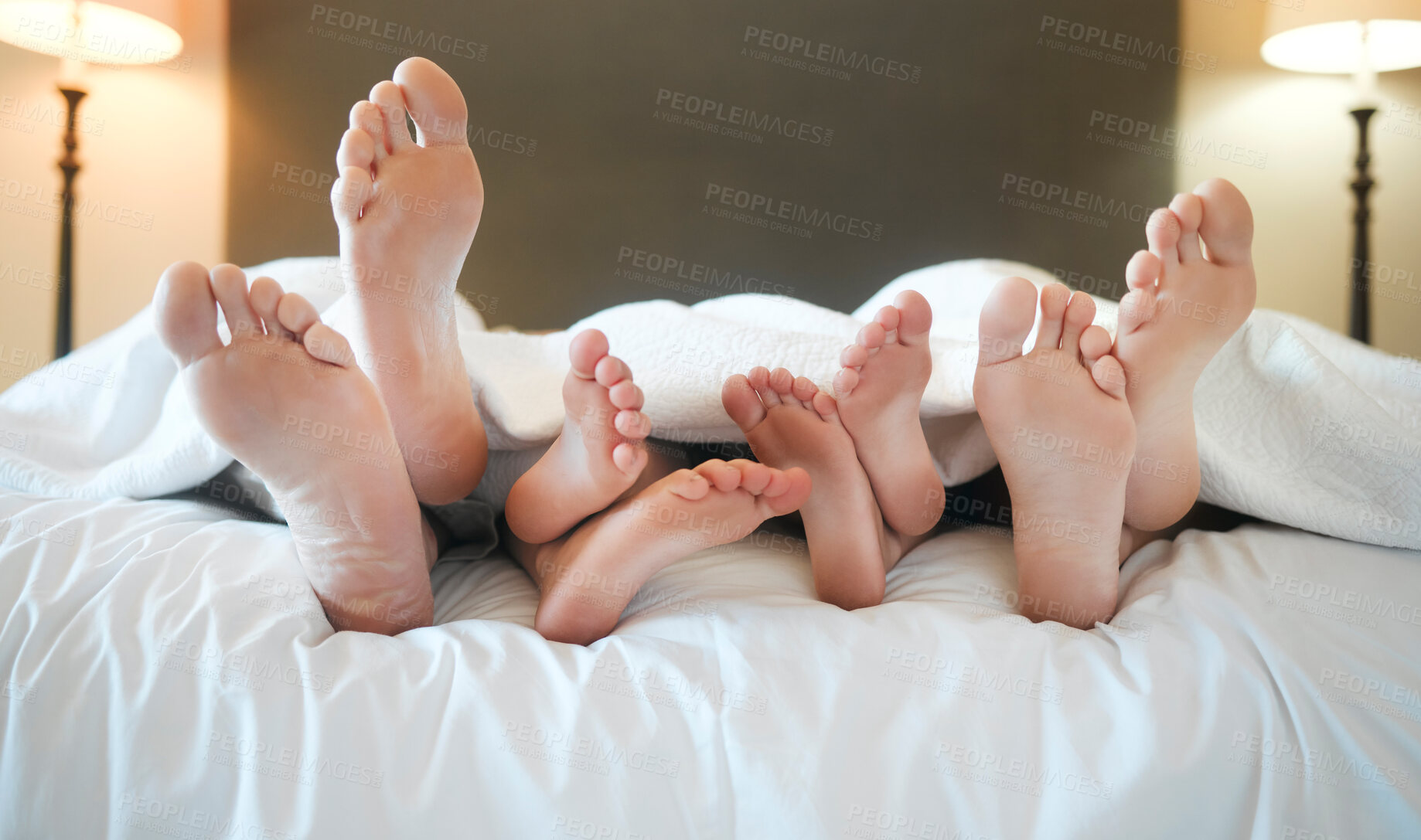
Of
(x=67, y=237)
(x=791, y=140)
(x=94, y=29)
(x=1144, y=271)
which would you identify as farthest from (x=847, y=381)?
(x=67, y=237)

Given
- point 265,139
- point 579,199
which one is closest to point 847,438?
point 579,199

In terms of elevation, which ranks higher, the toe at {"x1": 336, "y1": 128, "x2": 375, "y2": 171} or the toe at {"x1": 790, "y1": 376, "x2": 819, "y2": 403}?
the toe at {"x1": 336, "y1": 128, "x2": 375, "y2": 171}

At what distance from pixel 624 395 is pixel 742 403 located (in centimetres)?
13

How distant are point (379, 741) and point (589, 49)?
5.44 ft

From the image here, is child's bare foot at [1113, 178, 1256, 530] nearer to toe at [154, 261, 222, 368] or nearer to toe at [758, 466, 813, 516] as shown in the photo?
toe at [758, 466, 813, 516]

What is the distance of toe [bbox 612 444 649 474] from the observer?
0.58 metres

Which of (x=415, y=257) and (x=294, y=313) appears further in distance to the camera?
(x=415, y=257)

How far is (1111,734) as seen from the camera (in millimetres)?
513

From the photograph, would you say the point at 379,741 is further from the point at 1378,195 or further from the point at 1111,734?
the point at 1378,195

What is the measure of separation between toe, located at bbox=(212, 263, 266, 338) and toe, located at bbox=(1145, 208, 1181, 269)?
63cm

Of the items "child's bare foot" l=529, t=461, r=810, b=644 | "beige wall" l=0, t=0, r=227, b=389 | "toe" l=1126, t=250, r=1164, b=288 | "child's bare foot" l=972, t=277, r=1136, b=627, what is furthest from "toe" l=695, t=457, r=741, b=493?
"beige wall" l=0, t=0, r=227, b=389

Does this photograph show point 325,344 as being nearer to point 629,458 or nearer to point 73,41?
point 629,458

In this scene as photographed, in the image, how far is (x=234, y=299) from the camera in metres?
0.52

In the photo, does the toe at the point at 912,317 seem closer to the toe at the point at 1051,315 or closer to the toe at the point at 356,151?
the toe at the point at 1051,315
